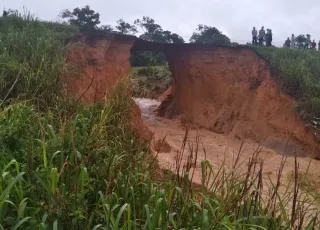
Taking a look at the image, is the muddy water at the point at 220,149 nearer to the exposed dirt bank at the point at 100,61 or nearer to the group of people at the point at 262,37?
the exposed dirt bank at the point at 100,61

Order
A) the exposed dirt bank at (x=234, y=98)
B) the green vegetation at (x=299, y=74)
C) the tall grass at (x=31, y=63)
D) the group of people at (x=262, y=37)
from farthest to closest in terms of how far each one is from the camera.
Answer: the group of people at (x=262, y=37)
the exposed dirt bank at (x=234, y=98)
the green vegetation at (x=299, y=74)
the tall grass at (x=31, y=63)

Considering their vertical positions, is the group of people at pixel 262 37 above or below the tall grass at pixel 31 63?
above

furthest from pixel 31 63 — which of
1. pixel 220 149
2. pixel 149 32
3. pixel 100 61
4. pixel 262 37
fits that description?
pixel 149 32

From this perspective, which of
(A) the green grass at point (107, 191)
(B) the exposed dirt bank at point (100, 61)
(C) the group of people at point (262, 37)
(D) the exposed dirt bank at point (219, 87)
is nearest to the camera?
(A) the green grass at point (107, 191)

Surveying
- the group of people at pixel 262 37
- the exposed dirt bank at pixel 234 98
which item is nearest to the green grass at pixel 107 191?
the exposed dirt bank at pixel 234 98

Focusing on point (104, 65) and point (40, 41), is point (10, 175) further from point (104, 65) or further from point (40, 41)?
point (104, 65)

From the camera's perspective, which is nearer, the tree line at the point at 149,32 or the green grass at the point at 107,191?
the green grass at the point at 107,191

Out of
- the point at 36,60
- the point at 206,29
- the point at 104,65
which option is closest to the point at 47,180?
the point at 36,60

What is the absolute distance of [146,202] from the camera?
3.26 meters

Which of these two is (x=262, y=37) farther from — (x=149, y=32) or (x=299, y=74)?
(x=149, y=32)

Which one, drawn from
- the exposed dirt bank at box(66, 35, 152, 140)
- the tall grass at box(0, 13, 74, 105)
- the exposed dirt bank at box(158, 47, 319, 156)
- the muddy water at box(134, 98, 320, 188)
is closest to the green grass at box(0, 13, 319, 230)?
the tall grass at box(0, 13, 74, 105)

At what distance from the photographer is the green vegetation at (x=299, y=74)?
393 inches

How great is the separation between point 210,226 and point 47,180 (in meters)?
1.18

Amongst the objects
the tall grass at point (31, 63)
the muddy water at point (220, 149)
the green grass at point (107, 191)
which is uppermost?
the tall grass at point (31, 63)
